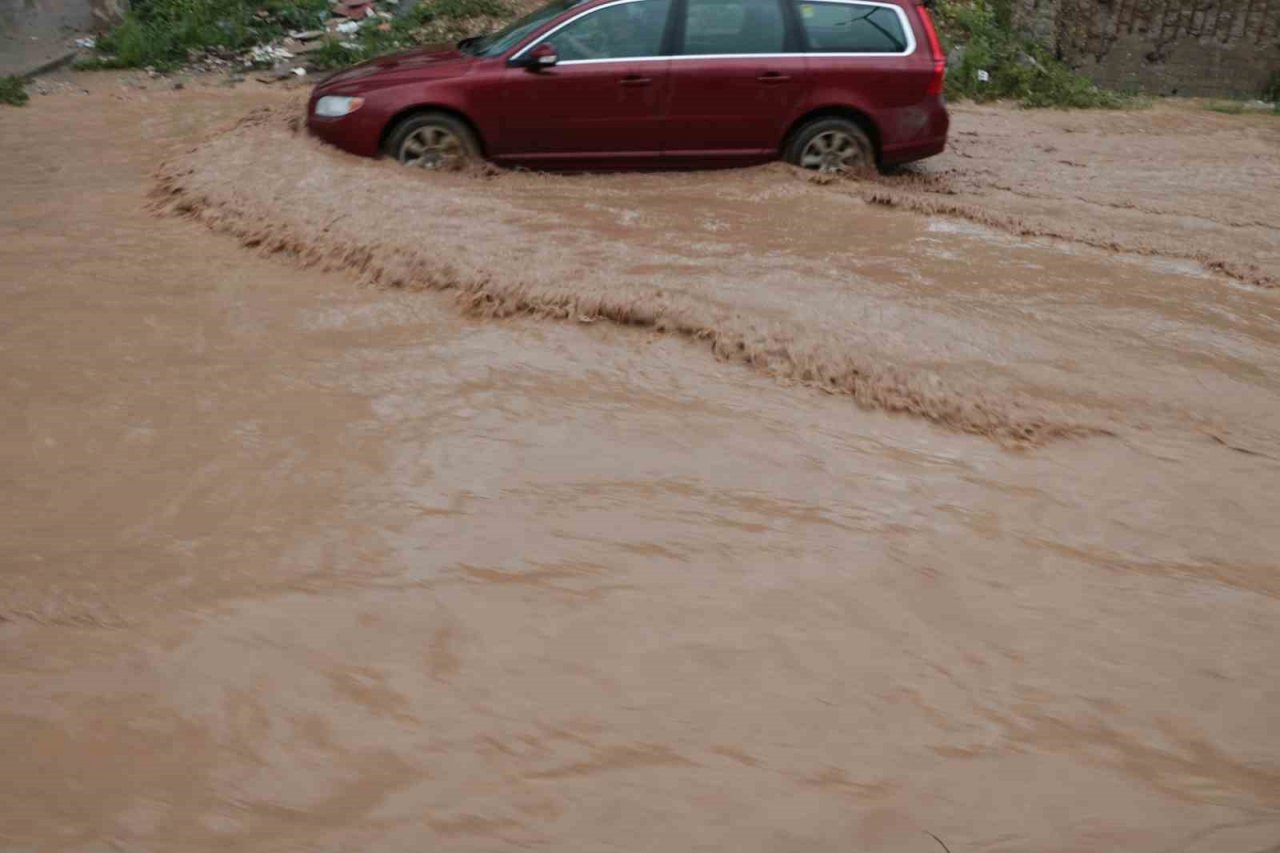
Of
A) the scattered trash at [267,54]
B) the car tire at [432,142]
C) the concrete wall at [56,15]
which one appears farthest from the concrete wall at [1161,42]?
the concrete wall at [56,15]

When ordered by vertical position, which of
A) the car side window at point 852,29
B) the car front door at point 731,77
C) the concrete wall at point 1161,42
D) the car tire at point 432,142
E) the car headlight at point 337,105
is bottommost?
the car tire at point 432,142

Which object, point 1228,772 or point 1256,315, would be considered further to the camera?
point 1256,315

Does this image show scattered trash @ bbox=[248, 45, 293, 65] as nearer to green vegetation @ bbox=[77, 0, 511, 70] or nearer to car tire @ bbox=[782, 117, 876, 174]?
green vegetation @ bbox=[77, 0, 511, 70]

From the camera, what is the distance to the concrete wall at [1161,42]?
1312cm

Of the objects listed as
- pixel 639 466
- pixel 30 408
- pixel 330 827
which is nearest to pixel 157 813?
pixel 330 827

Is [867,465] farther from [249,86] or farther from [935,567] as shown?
[249,86]

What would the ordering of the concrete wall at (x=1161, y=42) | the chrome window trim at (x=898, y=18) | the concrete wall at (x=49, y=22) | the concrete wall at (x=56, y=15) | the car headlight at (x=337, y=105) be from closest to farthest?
the car headlight at (x=337, y=105) < the chrome window trim at (x=898, y=18) < the concrete wall at (x=49, y=22) < the concrete wall at (x=56, y=15) < the concrete wall at (x=1161, y=42)

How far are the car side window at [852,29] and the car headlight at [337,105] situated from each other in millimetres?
2961

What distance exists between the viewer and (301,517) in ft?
12.6

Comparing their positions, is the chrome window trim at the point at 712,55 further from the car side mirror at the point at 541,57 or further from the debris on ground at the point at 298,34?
the debris on ground at the point at 298,34

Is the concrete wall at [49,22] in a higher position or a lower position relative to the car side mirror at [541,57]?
higher

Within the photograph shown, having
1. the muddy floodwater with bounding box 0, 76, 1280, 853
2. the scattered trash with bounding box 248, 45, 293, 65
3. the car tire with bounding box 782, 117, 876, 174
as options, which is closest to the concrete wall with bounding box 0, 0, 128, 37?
the scattered trash with bounding box 248, 45, 293, 65

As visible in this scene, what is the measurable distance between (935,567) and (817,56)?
5.02 meters

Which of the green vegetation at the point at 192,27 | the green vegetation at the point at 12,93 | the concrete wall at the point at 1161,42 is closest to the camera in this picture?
the green vegetation at the point at 12,93
